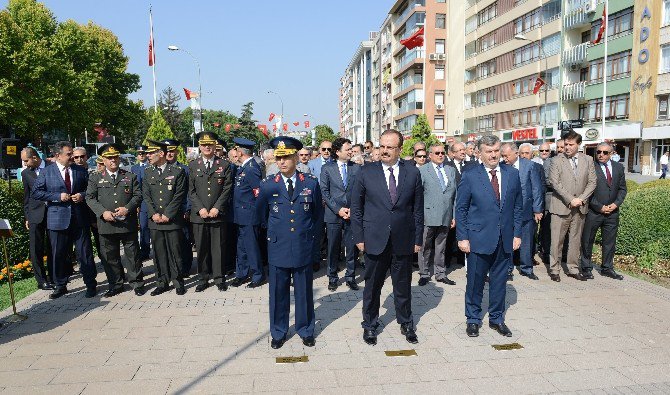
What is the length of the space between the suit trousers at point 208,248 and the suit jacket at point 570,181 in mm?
5648

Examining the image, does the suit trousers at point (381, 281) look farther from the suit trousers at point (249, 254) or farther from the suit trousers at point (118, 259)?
the suit trousers at point (118, 259)

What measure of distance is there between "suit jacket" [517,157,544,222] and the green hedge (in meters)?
2.10

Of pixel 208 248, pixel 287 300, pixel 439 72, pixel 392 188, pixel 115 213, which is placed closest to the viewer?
pixel 392 188

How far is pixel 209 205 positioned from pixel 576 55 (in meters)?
39.8

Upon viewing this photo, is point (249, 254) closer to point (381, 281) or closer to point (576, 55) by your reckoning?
point (381, 281)

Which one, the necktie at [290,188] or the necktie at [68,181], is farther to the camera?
the necktie at [68,181]

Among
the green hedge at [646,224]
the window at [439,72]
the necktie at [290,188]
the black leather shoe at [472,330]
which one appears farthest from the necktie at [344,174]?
the window at [439,72]

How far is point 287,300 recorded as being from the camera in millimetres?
5410

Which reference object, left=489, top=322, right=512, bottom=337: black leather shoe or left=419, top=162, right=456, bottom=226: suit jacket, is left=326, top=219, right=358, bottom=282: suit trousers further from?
left=489, top=322, right=512, bottom=337: black leather shoe

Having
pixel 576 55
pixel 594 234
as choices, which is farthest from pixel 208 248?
pixel 576 55

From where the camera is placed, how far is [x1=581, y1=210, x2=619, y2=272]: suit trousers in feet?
26.1

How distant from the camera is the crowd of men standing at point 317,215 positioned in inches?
211

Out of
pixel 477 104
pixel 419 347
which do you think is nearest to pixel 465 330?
pixel 419 347

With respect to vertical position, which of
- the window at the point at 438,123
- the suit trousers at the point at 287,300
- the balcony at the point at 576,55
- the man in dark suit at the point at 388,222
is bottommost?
the suit trousers at the point at 287,300
